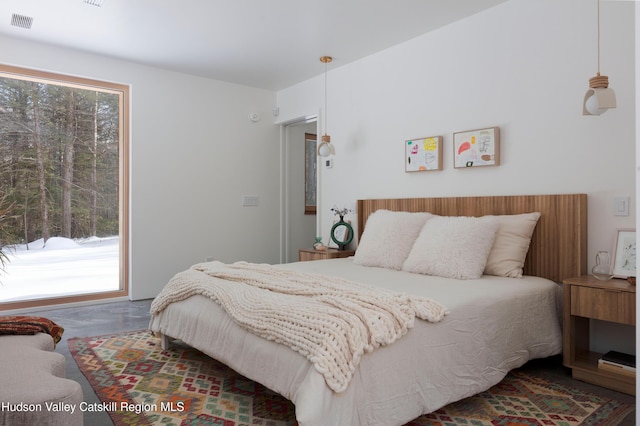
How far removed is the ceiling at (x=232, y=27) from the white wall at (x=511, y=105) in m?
0.23

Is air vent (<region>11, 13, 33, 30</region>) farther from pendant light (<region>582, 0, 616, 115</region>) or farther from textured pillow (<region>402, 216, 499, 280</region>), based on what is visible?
pendant light (<region>582, 0, 616, 115</region>)

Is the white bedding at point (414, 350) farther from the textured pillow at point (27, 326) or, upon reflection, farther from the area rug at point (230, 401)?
the textured pillow at point (27, 326)

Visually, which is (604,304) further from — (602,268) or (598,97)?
(598,97)

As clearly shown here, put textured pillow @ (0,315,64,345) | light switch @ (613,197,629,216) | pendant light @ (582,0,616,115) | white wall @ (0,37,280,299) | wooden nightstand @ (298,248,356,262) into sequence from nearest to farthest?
Result: 1. textured pillow @ (0,315,64,345)
2. pendant light @ (582,0,616,115)
3. light switch @ (613,197,629,216)
4. wooden nightstand @ (298,248,356,262)
5. white wall @ (0,37,280,299)

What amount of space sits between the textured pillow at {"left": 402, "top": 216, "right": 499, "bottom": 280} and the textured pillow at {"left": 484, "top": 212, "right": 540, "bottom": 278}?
10 cm

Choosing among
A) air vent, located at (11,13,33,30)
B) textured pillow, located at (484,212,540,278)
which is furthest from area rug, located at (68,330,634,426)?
air vent, located at (11,13,33,30)

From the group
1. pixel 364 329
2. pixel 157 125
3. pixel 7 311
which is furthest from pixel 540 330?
pixel 7 311

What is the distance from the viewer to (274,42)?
3873 mm

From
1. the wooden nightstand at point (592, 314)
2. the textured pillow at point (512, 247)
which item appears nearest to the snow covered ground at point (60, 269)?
the textured pillow at point (512, 247)

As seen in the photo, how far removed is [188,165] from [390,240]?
266 cm

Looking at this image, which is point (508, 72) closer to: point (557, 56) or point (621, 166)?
point (557, 56)

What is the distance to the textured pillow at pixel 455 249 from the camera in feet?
8.75

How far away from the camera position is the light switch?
2500 millimetres

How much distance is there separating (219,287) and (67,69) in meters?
3.09
